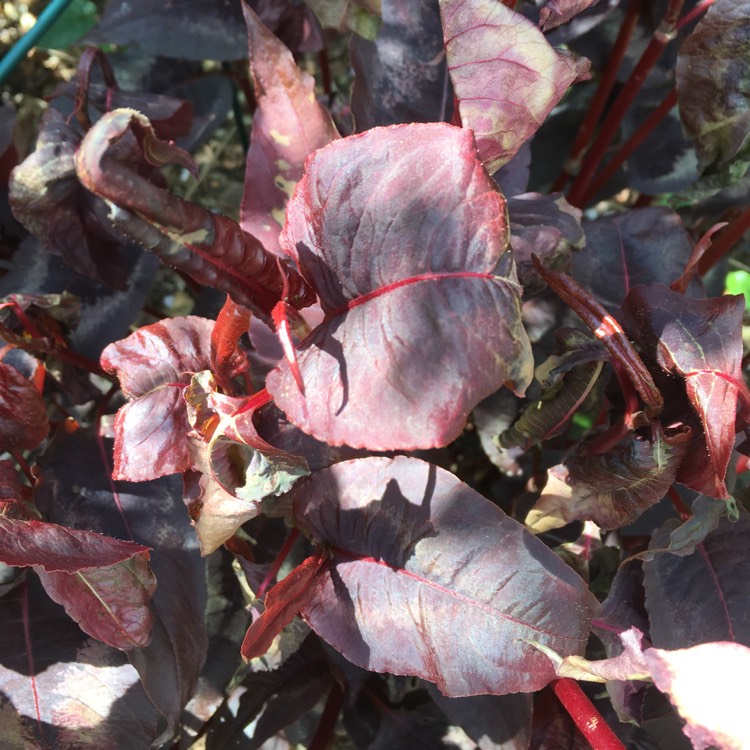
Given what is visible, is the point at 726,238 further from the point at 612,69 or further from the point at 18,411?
the point at 18,411

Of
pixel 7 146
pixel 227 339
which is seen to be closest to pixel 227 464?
pixel 227 339

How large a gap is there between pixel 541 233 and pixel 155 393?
371 millimetres

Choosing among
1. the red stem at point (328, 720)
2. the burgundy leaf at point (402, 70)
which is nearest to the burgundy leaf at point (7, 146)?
the burgundy leaf at point (402, 70)

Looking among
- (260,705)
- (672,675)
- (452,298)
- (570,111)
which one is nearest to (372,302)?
(452,298)

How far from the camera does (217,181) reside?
1.55m

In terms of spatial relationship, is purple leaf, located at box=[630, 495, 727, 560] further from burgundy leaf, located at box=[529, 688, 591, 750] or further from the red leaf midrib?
burgundy leaf, located at box=[529, 688, 591, 750]

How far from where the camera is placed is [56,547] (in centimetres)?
55

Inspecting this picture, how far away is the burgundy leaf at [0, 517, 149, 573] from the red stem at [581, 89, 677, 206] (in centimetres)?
75

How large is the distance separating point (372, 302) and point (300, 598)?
0.87 feet

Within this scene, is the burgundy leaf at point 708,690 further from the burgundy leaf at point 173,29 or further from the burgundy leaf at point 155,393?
the burgundy leaf at point 173,29

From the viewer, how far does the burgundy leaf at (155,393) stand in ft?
1.94

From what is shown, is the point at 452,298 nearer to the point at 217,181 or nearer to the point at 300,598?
the point at 300,598

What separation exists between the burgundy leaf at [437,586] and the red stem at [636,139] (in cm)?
56

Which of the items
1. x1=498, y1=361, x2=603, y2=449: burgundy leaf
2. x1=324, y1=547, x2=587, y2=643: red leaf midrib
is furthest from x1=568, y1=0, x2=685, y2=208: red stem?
x1=324, y1=547, x2=587, y2=643: red leaf midrib
